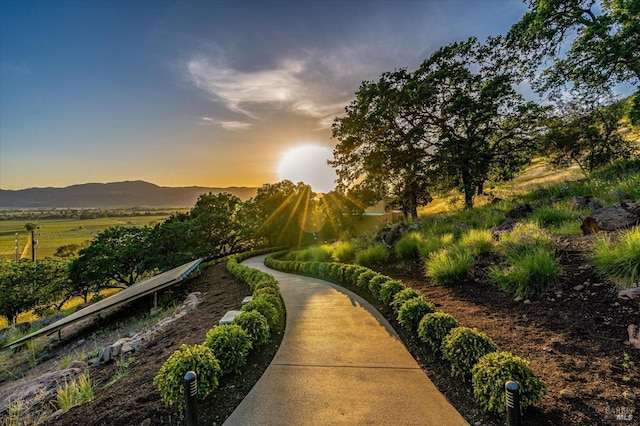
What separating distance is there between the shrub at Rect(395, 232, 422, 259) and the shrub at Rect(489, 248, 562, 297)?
413 cm

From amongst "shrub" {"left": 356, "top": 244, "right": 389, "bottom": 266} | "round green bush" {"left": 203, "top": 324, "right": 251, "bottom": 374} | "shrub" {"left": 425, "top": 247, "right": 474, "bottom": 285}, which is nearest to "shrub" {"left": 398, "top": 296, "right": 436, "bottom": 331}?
"shrub" {"left": 425, "top": 247, "right": 474, "bottom": 285}

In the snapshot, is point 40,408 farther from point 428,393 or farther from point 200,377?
point 428,393

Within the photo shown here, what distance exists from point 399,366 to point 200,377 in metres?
2.64

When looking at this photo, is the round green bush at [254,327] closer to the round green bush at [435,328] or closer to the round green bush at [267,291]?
the round green bush at [267,291]

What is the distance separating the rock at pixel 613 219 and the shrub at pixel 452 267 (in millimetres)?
2460

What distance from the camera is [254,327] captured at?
4.84 metres

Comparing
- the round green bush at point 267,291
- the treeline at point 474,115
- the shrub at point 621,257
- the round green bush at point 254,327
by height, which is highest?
the treeline at point 474,115

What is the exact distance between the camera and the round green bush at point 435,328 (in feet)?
13.9

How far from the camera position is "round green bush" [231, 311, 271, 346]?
4.78 metres

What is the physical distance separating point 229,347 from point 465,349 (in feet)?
10.1

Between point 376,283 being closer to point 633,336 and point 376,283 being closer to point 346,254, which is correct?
point 633,336

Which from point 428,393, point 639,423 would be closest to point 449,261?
point 428,393

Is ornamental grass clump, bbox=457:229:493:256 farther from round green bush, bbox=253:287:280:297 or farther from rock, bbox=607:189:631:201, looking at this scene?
round green bush, bbox=253:287:280:297

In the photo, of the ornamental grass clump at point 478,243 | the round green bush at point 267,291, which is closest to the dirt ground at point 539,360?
the ornamental grass clump at point 478,243
